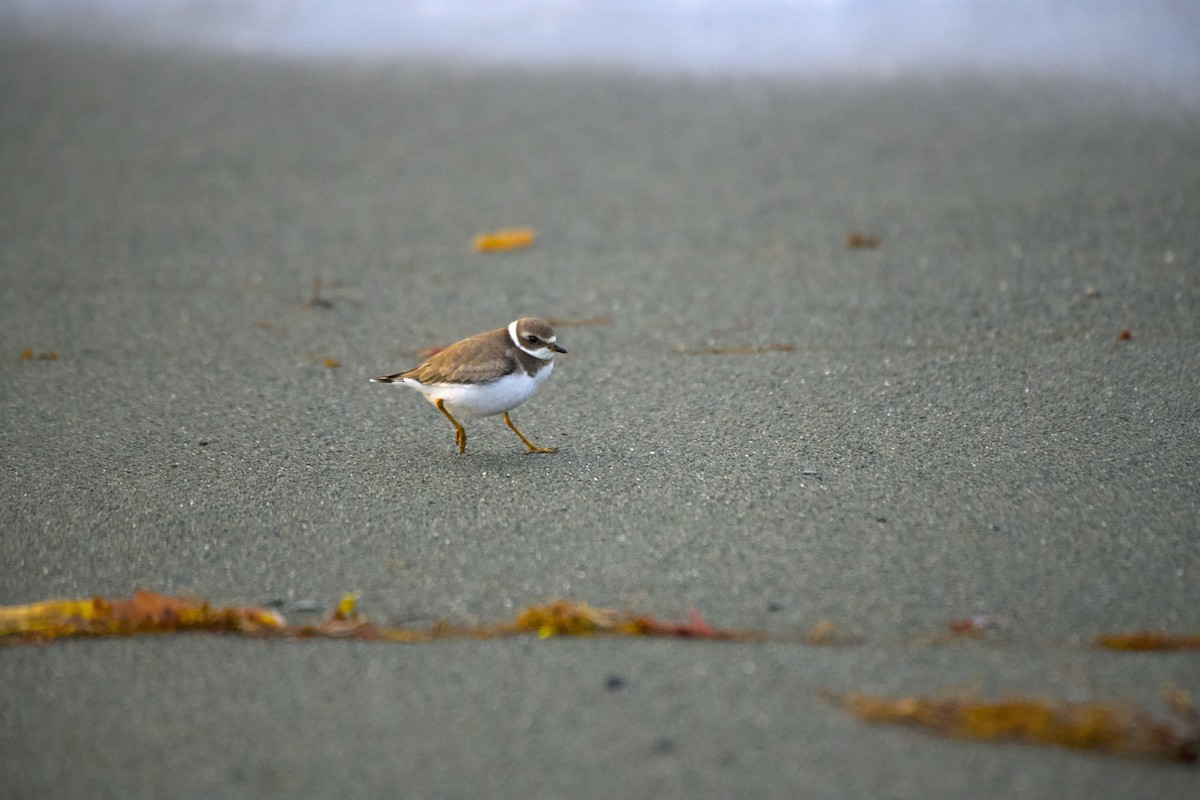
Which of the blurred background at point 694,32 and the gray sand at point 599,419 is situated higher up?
the blurred background at point 694,32

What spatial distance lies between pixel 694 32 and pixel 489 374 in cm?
718

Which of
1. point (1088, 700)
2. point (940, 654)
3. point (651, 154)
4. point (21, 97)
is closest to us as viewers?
point (1088, 700)

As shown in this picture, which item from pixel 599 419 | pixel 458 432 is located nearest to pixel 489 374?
pixel 458 432

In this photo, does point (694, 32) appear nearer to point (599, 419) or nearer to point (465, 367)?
point (599, 419)

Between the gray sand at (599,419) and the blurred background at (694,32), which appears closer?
the gray sand at (599,419)

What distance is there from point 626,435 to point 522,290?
200cm

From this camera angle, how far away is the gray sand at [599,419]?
10.1ft

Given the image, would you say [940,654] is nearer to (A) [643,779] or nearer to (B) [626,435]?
(A) [643,779]

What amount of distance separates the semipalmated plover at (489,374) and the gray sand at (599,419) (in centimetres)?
24

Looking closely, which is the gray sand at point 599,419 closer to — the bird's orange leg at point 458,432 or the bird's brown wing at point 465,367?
the bird's orange leg at point 458,432

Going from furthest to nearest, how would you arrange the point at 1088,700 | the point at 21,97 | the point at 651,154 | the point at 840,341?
the point at 21,97 → the point at 651,154 → the point at 840,341 → the point at 1088,700

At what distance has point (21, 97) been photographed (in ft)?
31.5

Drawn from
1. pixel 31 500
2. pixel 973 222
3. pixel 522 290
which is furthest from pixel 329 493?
pixel 973 222

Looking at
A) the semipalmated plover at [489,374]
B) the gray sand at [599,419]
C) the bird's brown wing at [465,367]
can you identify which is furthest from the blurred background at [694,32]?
the bird's brown wing at [465,367]
